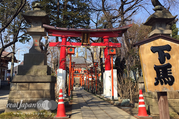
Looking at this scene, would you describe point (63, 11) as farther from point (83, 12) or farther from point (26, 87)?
point (26, 87)

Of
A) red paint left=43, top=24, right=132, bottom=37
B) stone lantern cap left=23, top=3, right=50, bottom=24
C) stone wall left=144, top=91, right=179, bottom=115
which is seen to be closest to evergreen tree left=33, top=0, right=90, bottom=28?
red paint left=43, top=24, right=132, bottom=37

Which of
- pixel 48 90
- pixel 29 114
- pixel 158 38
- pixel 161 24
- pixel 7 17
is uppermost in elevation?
pixel 7 17

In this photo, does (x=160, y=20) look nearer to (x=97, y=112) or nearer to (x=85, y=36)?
(x=97, y=112)

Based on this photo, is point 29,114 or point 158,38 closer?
point 158,38

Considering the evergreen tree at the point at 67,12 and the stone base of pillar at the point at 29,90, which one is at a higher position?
the evergreen tree at the point at 67,12

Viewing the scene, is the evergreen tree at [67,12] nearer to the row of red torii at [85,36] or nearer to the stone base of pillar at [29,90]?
the row of red torii at [85,36]

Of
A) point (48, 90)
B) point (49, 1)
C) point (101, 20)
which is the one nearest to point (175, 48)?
point (48, 90)

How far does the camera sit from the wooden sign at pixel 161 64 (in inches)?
135

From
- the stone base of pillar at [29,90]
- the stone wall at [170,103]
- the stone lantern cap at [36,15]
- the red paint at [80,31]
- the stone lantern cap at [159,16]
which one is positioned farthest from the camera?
the red paint at [80,31]

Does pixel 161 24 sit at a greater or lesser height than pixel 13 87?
greater

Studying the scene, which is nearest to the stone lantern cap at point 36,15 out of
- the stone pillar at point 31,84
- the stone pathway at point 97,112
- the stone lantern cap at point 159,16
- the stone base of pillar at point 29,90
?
the stone pillar at point 31,84

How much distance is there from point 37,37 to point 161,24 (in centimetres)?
560

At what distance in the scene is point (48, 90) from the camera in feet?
19.3

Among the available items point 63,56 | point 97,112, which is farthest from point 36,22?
point 63,56
